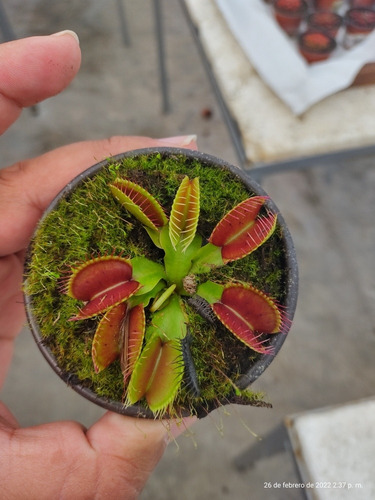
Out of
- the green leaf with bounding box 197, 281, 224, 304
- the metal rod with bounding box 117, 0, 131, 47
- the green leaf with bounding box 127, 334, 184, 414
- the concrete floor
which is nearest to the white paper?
the concrete floor

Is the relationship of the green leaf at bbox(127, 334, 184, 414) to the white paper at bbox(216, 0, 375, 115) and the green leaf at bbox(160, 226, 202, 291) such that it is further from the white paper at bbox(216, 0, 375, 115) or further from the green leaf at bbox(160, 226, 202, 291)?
the white paper at bbox(216, 0, 375, 115)

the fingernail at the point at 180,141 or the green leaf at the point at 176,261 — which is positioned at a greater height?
the fingernail at the point at 180,141

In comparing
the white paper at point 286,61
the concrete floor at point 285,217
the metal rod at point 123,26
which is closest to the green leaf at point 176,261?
the concrete floor at point 285,217

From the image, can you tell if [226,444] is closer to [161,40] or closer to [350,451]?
[350,451]

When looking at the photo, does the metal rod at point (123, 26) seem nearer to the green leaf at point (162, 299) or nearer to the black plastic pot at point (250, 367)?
the black plastic pot at point (250, 367)

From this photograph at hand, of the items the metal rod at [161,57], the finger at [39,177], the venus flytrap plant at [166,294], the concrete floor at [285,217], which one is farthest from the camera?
the metal rod at [161,57]

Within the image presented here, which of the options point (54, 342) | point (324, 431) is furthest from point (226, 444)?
point (54, 342)
